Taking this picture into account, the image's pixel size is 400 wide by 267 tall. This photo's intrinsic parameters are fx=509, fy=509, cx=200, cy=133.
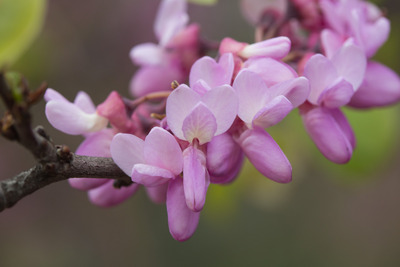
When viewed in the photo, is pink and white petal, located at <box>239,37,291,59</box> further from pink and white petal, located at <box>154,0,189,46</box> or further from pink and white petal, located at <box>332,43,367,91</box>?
pink and white petal, located at <box>154,0,189,46</box>

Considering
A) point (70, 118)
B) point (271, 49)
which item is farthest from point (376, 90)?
point (70, 118)

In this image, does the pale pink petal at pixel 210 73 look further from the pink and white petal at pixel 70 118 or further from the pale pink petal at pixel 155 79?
the pale pink petal at pixel 155 79

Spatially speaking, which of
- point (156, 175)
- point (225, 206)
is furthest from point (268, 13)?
point (225, 206)

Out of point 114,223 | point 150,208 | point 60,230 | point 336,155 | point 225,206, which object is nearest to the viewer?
point 336,155

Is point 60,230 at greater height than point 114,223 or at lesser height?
greater

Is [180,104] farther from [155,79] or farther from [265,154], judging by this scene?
[155,79]

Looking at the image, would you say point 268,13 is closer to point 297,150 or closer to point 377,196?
point 297,150
